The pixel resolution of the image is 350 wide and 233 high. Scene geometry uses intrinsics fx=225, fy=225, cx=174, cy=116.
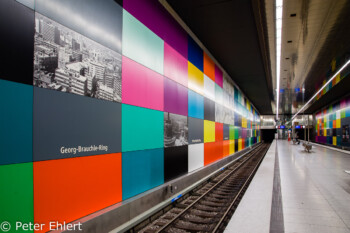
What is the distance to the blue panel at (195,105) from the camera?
762 cm

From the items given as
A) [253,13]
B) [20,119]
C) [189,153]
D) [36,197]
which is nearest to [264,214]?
[189,153]

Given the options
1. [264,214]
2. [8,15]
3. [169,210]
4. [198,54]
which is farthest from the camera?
[198,54]

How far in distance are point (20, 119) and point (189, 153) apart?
17.8ft

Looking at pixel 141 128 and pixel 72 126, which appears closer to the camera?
pixel 72 126

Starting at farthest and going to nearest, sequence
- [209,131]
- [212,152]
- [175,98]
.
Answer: [212,152], [209,131], [175,98]

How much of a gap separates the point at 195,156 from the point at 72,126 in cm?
530

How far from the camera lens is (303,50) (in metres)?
10.6

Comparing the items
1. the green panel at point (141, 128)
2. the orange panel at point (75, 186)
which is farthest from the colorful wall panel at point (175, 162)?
the orange panel at point (75, 186)

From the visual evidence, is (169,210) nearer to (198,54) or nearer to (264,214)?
(264,214)

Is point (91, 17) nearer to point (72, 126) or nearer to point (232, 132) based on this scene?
point (72, 126)

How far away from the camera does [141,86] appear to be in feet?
16.3

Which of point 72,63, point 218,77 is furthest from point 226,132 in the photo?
point 72,63

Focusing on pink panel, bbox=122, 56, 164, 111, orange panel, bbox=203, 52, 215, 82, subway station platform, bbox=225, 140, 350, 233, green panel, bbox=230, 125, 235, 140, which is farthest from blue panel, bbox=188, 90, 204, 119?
green panel, bbox=230, 125, 235, 140

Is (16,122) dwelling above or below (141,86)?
below
